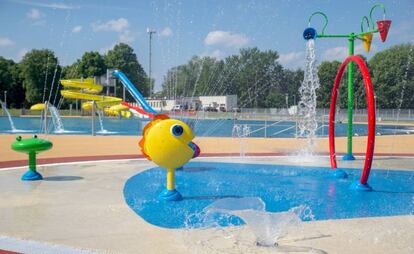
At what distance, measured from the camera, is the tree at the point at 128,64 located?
72.8m

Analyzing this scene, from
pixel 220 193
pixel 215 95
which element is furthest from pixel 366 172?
pixel 215 95

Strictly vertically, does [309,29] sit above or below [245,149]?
above

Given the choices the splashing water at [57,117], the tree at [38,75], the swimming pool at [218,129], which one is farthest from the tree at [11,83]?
the splashing water at [57,117]

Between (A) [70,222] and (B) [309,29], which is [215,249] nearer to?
(A) [70,222]

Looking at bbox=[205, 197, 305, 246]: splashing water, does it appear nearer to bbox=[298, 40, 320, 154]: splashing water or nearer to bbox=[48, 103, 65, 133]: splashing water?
bbox=[298, 40, 320, 154]: splashing water

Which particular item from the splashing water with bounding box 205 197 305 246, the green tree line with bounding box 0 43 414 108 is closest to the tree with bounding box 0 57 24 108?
the green tree line with bounding box 0 43 414 108

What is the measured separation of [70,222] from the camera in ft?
19.8

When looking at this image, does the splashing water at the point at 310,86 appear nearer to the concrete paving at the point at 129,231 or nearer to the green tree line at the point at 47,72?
the concrete paving at the point at 129,231

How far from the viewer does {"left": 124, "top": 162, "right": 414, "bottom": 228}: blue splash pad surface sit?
22.1ft

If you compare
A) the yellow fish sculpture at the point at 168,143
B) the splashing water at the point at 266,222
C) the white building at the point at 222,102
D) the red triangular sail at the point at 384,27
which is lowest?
the splashing water at the point at 266,222

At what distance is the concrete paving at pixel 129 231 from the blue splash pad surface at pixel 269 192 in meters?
0.40

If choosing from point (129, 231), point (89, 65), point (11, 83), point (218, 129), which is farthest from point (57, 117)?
point (11, 83)

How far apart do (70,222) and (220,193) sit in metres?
3.26

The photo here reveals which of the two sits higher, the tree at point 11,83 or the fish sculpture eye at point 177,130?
the tree at point 11,83
